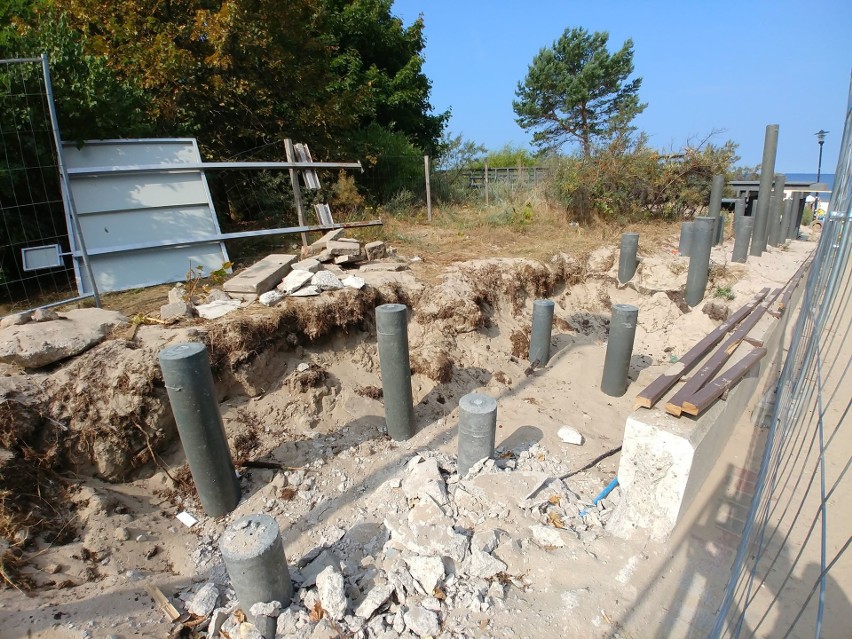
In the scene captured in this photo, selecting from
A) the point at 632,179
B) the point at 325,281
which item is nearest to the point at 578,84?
the point at 632,179

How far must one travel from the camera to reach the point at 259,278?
5059 millimetres

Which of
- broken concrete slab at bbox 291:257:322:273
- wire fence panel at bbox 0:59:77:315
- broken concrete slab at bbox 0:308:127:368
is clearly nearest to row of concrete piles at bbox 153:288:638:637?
broken concrete slab at bbox 0:308:127:368

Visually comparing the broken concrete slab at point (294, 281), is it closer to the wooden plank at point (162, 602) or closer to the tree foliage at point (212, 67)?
the wooden plank at point (162, 602)

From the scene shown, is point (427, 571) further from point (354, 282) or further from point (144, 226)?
point (144, 226)

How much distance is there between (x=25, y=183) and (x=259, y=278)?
3.02 m

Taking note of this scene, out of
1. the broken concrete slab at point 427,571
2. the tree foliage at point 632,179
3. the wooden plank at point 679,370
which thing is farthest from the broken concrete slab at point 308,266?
the tree foliage at point 632,179

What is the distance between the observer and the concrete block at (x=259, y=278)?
500 cm

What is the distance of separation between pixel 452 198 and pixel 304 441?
994 centimetres

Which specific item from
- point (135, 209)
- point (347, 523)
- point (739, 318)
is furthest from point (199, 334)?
point (739, 318)

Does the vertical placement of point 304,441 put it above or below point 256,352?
below

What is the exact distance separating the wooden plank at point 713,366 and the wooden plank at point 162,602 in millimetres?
3234

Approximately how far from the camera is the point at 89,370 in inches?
143

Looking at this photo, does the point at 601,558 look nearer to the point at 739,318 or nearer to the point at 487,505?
the point at 487,505

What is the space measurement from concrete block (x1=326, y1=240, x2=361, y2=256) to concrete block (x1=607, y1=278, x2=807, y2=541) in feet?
14.3
